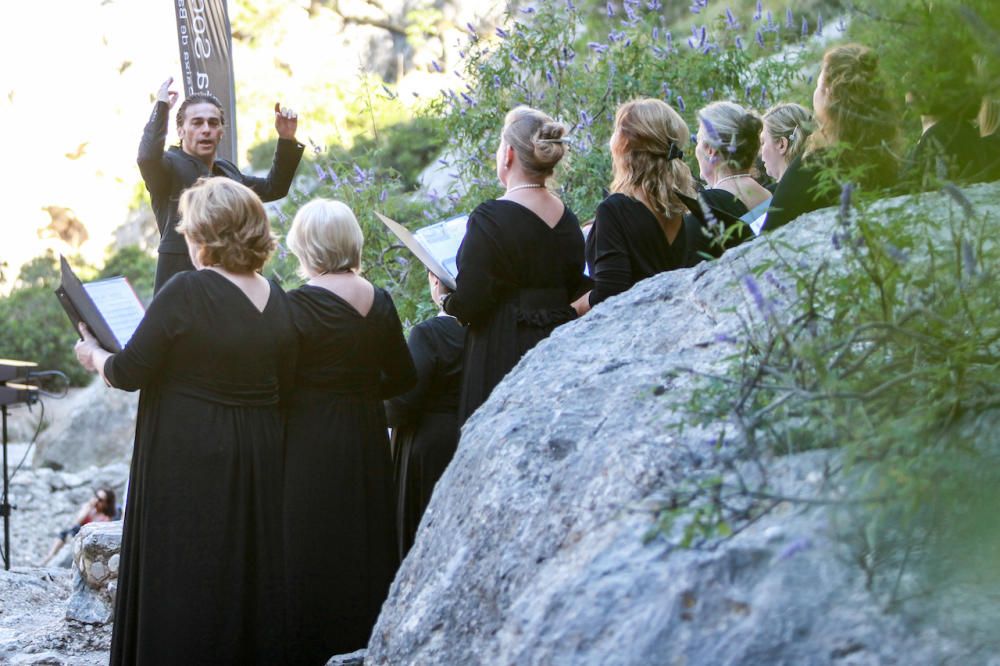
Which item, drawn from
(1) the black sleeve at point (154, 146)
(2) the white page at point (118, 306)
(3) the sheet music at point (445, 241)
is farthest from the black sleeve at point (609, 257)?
(1) the black sleeve at point (154, 146)

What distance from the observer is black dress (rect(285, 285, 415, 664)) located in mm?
4637

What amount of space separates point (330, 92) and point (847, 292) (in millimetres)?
17144

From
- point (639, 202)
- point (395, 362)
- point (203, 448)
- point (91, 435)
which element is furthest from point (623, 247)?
point (91, 435)

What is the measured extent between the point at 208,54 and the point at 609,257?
3.13m

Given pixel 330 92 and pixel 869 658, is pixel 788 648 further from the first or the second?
pixel 330 92

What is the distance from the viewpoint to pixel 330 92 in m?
18.9

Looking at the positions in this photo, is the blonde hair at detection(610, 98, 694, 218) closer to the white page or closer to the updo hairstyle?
the updo hairstyle

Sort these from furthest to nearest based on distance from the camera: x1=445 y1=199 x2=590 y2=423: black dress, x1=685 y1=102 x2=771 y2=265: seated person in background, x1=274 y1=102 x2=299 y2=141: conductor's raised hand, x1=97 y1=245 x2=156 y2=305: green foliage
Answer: x1=97 y1=245 x2=156 y2=305: green foliage, x1=274 y1=102 x2=299 y2=141: conductor's raised hand, x1=445 y1=199 x2=590 y2=423: black dress, x1=685 y1=102 x2=771 y2=265: seated person in background

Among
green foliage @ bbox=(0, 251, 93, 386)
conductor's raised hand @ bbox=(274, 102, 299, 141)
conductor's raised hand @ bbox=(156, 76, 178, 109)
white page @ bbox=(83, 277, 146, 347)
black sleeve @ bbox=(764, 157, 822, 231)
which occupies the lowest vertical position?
green foliage @ bbox=(0, 251, 93, 386)

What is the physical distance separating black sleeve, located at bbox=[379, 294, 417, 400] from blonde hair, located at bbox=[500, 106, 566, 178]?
0.71 m

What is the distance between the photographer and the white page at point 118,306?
15.7ft

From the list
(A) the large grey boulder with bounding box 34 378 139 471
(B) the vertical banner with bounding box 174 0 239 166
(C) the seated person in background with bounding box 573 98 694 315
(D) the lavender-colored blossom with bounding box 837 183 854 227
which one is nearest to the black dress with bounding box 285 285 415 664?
(C) the seated person in background with bounding box 573 98 694 315

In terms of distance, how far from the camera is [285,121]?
605 cm

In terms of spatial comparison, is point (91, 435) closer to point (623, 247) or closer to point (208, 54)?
point (208, 54)
